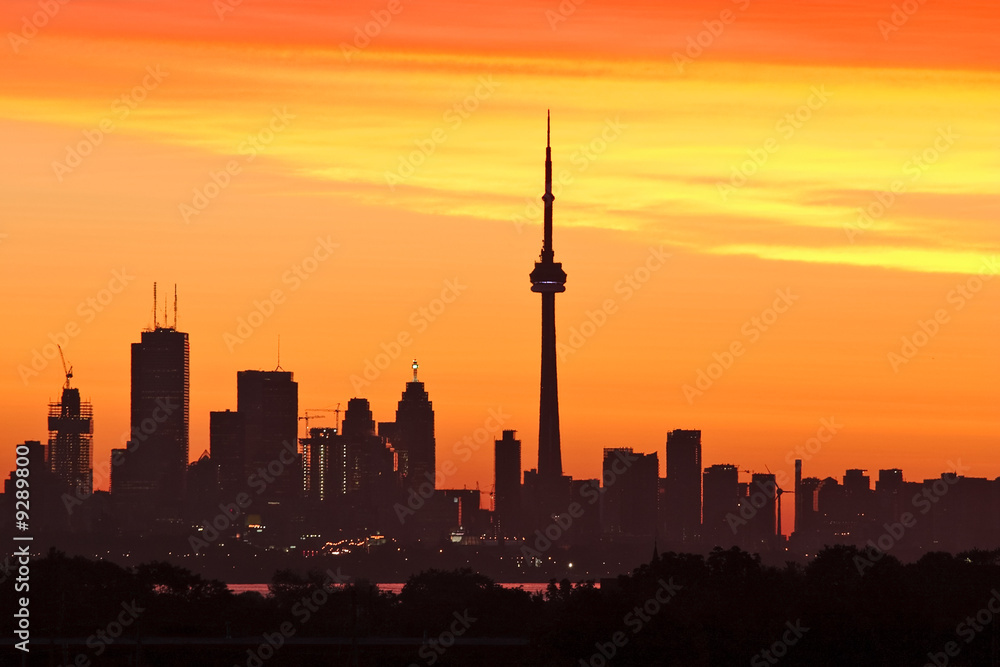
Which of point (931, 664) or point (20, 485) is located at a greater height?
point (20, 485)

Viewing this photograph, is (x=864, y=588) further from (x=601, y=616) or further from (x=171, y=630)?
(x=171, y=630)

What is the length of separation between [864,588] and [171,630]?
52.6 metres

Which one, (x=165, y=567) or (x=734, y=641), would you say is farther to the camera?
(x=165, y=567)

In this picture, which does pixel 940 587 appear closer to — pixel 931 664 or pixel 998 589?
pixel 998 589

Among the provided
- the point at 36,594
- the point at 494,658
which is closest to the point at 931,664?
the point at 494,658

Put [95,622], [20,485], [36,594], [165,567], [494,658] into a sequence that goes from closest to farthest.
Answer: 1. [20,485]
2. [494,658]
3. [95,622]
4. [36,594]
5. [165,567]

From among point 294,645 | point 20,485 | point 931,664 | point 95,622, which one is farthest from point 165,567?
point 931,664

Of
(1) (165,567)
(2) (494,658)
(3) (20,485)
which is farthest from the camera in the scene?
(1) (165,567)

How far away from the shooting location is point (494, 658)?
126 metres

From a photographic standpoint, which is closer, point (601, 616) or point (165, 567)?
point (601, 616)

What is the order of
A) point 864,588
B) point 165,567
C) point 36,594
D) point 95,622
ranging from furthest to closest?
point 165,567 → point 36,594 → point 95,622 → point 864,588

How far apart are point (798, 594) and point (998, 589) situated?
18.4 m

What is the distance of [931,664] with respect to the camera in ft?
378

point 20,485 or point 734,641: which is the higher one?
point 20,485
